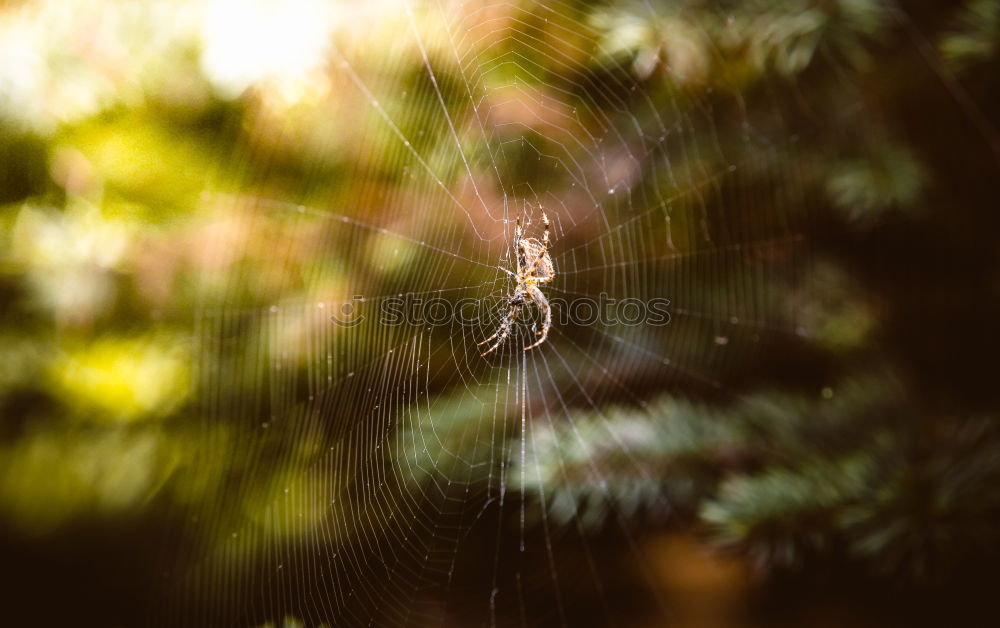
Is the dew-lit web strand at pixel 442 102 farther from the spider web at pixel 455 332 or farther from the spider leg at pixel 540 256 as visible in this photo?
the spider leg at pixel 540 256

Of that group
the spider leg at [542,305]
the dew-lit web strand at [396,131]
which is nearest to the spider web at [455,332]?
the dew-lit web strand at [396,131]

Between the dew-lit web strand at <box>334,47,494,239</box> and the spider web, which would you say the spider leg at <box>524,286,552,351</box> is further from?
the dew-lit web strand at <box>334,47,494,239</box>

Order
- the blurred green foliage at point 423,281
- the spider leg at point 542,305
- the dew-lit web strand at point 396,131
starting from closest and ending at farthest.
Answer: the blurred green foliage at point 423,281 < the dew-lit web strand at point 396,131 < the spider leg at point 542,305

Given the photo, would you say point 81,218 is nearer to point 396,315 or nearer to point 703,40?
point 396,315

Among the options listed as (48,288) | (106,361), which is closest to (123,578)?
(106,361)

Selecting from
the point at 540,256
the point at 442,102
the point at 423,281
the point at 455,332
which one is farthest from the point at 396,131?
the point at 540,256

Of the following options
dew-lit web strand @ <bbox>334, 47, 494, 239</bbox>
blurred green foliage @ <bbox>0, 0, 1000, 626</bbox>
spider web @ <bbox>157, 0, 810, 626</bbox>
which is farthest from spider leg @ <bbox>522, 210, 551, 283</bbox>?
blurred green foliage @ <bbox>0, 0, 1000, 626</bbox>
